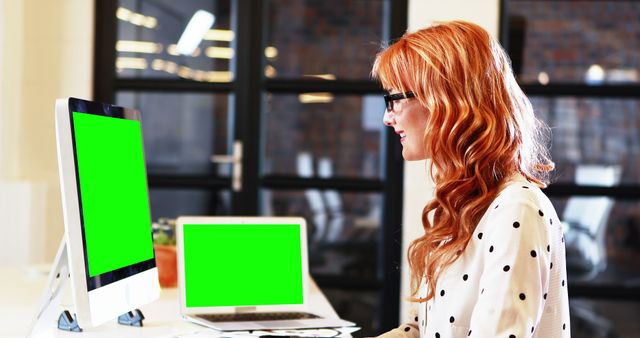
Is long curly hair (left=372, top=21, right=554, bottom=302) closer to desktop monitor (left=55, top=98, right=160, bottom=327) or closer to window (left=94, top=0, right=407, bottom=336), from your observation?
desktop monitor (left=55, top=98, right=160, bottom=327)

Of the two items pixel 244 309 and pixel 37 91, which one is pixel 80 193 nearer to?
pixel 244 309

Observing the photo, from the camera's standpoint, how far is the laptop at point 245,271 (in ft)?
6.91

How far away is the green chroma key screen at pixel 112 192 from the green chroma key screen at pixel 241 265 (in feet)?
0.75

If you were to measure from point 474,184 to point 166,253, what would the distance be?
1287mm

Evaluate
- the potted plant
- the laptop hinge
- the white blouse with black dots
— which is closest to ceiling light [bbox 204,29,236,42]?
the potted plant

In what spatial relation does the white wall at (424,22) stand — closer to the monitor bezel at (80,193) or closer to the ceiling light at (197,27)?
the ceiling light at (197,27)

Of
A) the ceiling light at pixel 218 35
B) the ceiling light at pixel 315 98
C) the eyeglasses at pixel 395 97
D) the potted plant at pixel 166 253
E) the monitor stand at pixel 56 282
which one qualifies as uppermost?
the ceiling light at pixel 218 35

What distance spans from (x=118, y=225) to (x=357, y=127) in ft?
9.16

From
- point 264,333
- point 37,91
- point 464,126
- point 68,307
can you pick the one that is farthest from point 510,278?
point 37,91

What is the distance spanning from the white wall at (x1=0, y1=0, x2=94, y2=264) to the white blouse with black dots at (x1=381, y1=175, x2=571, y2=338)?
2.88 m

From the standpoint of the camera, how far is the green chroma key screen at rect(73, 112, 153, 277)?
61.6 inches

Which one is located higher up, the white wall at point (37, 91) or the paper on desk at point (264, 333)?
the white wall at point (37, 91)

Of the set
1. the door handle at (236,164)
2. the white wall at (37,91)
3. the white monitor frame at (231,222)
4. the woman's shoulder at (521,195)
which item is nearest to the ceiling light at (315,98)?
the door handle at (236,164)

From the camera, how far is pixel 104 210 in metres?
1.65
